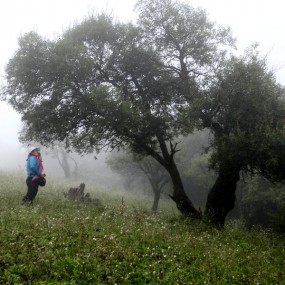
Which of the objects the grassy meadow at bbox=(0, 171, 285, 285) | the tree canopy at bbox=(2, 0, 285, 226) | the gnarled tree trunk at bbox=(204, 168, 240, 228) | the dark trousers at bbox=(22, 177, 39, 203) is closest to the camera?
the grassy meadow at bbox=(0, 171, 285, 285)

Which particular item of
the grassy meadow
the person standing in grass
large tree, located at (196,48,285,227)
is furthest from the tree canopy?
the grassy meadow

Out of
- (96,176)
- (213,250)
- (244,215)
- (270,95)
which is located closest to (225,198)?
(270,95)

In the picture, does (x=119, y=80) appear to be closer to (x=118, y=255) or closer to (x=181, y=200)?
(x=181, y=200)

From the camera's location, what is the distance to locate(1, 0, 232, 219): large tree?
55.6ft

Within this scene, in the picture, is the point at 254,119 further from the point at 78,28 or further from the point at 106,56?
the point at 78,28

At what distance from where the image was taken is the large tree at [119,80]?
17.0m

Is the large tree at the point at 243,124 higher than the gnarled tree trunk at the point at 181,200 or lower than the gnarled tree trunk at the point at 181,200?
higher

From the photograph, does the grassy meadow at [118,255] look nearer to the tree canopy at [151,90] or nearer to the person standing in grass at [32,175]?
the person standing in grass at [32,175]

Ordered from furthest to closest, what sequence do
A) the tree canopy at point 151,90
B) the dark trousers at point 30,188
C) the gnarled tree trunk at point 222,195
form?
the gnarled tree trunk at point 222,195
the tree canopy at point 151,90
the dark trousers at point 30,188

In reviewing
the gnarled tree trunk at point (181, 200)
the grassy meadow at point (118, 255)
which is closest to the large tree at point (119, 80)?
the gnarled tree trunk at point (181, 200)

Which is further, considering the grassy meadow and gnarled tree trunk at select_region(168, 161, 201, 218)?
gnarled tree trunk at select_region(168, 161, 201, 218)

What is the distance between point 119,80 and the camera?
20.0m

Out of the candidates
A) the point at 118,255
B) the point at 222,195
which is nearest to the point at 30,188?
the point at 118,255

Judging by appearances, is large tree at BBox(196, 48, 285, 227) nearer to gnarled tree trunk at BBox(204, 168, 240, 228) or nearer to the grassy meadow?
gnarled tree trunk at BBox(204, 168, 240, 228)
